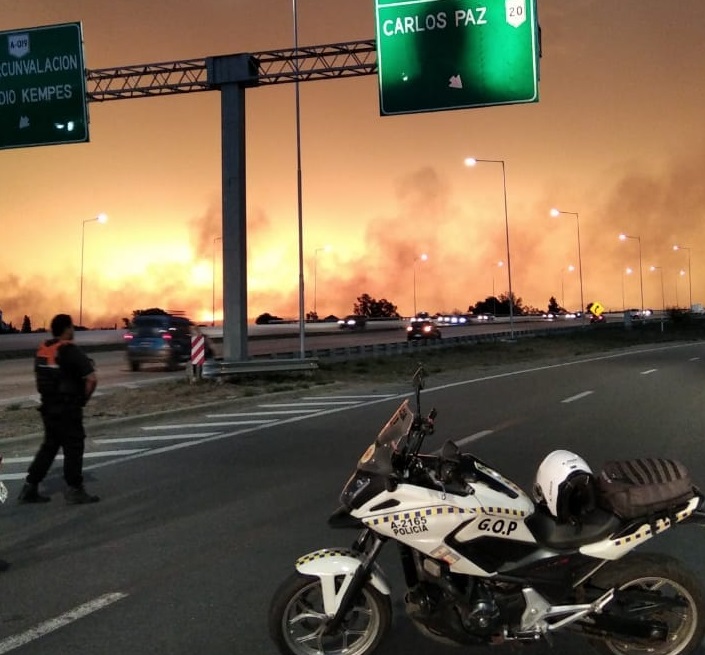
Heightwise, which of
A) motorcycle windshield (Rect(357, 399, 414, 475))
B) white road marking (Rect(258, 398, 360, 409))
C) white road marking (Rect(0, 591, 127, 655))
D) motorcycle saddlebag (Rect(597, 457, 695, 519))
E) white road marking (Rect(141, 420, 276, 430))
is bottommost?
white road marking (Rect(0, 591, 127, 655))

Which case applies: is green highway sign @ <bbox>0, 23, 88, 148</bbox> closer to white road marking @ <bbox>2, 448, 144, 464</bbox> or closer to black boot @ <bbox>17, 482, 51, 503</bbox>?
white road marking @ <bbox>2, 448, 144, 464</bbox>

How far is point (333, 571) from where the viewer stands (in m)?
3.56

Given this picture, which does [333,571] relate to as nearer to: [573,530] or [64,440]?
[573,530]

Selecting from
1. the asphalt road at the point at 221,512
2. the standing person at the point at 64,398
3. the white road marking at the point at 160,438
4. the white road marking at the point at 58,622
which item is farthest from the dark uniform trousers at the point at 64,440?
the white road marking at the point at 160,438

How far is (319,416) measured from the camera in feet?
45.7

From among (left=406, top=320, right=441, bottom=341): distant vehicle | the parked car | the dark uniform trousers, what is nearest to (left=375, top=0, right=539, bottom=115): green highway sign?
the dark uniform trousers

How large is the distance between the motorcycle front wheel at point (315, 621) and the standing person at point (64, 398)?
14.1 ft

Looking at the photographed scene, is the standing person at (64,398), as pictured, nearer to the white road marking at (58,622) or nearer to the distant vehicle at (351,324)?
the white road marking at (58,622)

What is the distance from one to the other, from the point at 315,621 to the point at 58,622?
5.98 ft

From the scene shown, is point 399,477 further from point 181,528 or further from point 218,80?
point 218,80

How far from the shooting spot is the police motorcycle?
3490 millimetres

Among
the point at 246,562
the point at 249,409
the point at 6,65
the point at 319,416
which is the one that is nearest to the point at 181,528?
the point at 246,562

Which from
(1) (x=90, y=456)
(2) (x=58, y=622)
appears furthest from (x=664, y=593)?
(1) (x=90, y=456)

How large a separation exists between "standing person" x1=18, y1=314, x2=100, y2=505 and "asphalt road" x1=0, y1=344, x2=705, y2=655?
1.04 ft
